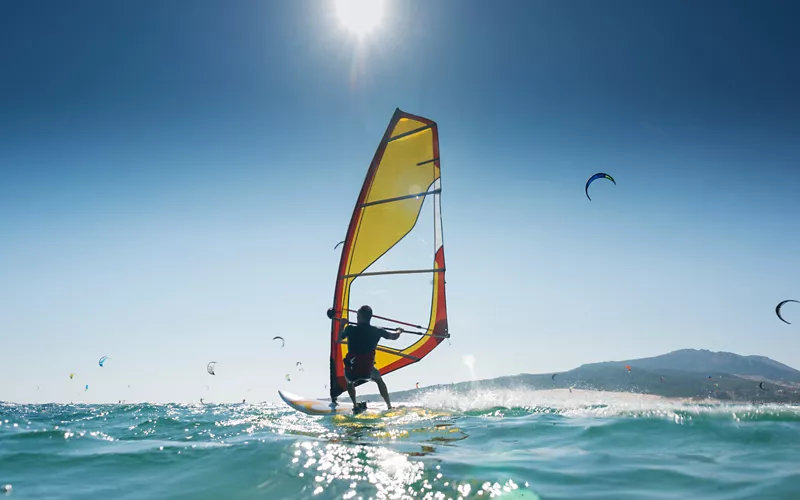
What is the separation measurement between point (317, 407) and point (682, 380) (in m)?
119

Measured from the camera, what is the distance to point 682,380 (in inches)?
4173

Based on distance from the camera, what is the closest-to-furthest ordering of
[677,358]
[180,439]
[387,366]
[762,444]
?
[762,444]
[180,439]
[387,366]
[677,358]

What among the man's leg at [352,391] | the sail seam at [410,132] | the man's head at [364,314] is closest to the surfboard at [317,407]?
the man's leg at [352,391]

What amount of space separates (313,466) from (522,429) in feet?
10.5

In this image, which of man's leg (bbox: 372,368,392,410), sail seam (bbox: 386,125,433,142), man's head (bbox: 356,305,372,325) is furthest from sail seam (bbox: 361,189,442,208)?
man's leg (bbox: 372,368,392,410)

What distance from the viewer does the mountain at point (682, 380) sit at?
3469 inches

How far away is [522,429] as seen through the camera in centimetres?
615

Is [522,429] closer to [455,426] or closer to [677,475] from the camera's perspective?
[455,426]

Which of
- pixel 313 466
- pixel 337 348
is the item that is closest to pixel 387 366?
pixel 337 348

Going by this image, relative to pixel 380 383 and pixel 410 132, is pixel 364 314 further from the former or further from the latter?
pixel 410 132

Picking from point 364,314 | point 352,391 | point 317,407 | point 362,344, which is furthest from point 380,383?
point 317,407

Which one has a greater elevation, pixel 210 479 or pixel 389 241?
pixel 389 241

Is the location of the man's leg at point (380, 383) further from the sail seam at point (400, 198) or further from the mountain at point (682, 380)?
the mountain at point (682, 380)

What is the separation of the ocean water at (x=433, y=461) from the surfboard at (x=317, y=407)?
3.10 m
